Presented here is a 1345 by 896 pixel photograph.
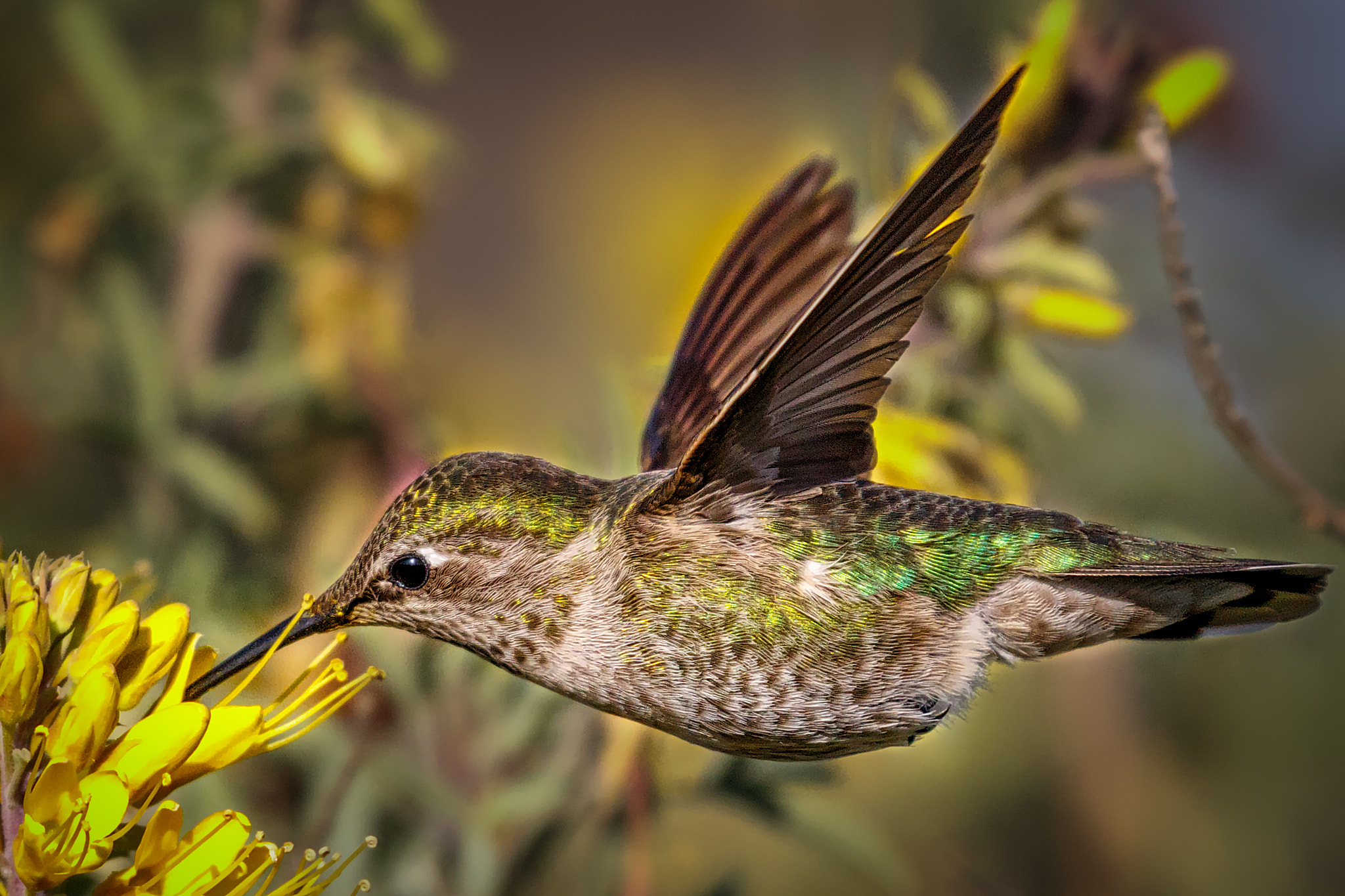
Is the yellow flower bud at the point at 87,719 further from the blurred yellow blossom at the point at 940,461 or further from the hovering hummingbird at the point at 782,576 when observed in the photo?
the blurred yellow blossom at the point at 940,461

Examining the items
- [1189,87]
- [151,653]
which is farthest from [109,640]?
[1189,87]

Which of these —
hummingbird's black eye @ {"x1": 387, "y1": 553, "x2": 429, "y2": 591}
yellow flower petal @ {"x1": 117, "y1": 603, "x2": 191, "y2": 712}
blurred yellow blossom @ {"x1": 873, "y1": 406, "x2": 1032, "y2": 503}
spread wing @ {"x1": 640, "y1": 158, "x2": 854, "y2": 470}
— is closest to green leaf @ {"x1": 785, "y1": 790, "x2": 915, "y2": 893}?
blurred yellow blossom @ {"x1": 873, "y1": 406, "x2": 1032, "y2": 503}

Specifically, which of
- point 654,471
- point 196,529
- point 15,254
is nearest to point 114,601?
point 654,471

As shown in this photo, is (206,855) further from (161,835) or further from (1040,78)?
(1040,78)

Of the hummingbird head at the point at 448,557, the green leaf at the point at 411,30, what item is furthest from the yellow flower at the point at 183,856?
the green leaf at the point at 411,30

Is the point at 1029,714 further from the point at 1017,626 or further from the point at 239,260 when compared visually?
the point at 239,260

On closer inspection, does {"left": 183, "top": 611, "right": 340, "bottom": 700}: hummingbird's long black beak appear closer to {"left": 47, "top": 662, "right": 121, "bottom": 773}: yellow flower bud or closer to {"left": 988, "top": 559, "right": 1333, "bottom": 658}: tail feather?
{"left": 47, "top": 662, "right": 121, "bottom": 773}: yellow flower bud

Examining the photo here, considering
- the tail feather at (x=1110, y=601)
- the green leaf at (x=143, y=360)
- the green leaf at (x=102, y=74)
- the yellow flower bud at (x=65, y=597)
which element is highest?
the green leaf at (x=102, y=74)
